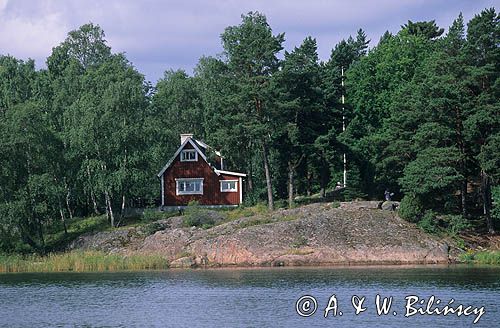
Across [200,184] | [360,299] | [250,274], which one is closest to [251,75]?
[200,184]

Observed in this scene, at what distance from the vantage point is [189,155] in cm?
7656

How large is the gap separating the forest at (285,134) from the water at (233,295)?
36.5 ft

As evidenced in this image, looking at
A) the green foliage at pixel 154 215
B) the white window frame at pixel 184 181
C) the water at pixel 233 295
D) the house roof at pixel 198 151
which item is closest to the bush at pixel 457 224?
the water at pixel 233 295

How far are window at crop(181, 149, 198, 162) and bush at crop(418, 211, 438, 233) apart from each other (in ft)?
79.5

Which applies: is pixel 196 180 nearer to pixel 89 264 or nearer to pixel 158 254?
pixel 158 254

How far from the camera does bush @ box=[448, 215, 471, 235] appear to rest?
58812 mm

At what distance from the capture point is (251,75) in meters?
70.8

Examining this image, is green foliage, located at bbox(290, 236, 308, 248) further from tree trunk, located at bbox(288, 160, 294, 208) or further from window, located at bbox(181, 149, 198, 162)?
window, located at bbox(181, 149, 198, 162)

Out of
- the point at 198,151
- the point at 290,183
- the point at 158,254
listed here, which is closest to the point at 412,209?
the point at 290,183

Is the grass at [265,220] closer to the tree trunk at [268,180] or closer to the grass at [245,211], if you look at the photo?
the grass at [245,211]

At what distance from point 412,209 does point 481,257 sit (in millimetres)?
6860

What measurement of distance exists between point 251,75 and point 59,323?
39764 mm

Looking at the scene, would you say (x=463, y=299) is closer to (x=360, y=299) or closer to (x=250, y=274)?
(x=360, y=299)

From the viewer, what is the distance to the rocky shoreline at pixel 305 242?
57.0 m
